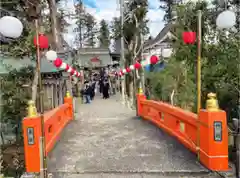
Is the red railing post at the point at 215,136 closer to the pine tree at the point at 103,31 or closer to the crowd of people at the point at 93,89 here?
the crowd of people at the point at 93,89

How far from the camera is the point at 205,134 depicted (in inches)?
193

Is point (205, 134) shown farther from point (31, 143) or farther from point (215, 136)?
point (31, 143)

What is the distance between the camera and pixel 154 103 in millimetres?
9180

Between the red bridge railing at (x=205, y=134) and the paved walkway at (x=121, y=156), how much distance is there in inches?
7.3

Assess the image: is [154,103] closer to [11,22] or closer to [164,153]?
[164,153]

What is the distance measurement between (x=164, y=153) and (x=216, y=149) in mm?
1411

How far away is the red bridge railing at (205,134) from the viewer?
185 inches

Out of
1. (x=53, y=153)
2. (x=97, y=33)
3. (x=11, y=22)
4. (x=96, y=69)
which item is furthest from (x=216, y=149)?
(x=97, y=33)

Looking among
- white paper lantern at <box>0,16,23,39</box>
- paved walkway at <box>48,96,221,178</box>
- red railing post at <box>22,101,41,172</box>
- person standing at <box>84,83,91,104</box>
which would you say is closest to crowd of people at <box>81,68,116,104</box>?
person standing at <box>84,83,91,104</box>

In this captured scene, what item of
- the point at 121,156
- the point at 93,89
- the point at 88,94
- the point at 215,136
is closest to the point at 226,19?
the point at 215,136

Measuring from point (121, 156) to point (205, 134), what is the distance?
180 centimetres

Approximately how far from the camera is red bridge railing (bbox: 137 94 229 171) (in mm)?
4688

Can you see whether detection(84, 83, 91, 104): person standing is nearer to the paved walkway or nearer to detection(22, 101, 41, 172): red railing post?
the paved walkway

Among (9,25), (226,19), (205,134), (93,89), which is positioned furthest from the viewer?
(93,89)
